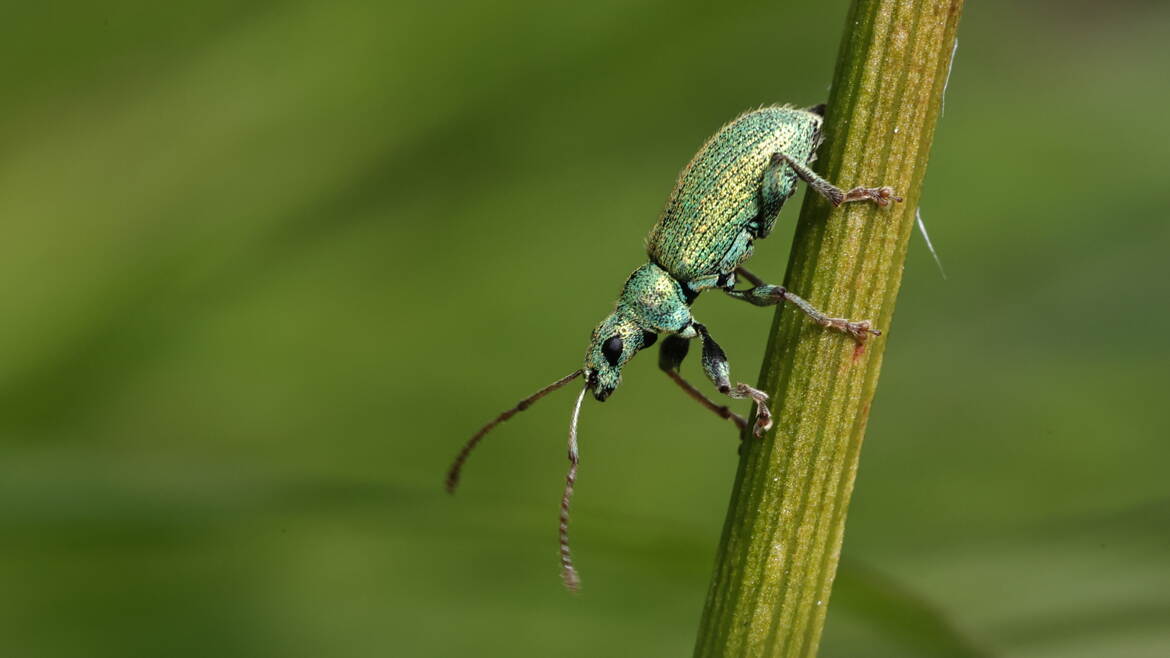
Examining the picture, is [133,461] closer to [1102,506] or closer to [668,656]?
[668,656]

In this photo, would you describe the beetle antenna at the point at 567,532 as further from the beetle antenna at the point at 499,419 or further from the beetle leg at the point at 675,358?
the beetle leg at the point at 675,358

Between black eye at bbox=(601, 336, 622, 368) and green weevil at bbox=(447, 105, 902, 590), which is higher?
green weevil at bbox=(447, 105, 902, 590)

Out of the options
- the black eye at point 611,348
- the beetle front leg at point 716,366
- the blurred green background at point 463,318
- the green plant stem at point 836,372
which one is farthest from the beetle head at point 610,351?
the green plant stem at point 836,372

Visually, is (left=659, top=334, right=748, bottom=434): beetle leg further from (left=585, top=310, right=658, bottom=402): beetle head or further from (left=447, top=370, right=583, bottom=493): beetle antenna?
(left=447, top=370, right=583, bottom=493): beetle antenna

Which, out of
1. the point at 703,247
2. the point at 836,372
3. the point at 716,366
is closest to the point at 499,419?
the point at 716,366

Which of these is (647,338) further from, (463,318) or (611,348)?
(463,318)

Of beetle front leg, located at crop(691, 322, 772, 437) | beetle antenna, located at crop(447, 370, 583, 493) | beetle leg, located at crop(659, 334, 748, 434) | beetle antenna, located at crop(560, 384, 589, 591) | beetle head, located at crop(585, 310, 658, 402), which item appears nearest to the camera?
beetle antenna, located at crop(560, 384, 589, 591)

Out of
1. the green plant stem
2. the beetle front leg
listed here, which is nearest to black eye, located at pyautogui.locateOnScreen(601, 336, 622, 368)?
the beetle front leg

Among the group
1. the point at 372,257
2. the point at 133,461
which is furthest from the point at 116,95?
the point at 133,461
